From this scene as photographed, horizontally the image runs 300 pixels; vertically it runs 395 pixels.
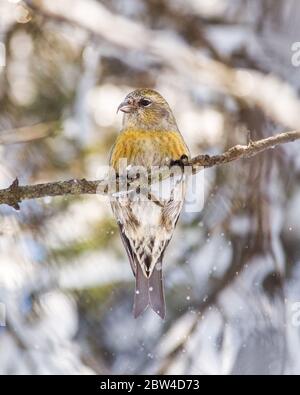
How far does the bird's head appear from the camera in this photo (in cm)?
371

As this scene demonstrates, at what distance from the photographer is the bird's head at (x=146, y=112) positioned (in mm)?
3705

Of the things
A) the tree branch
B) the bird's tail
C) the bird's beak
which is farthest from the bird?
the tree branch

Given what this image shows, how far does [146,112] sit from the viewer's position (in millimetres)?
3746

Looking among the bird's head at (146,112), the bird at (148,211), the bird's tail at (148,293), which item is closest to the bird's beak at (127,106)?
the bird's head at (146,112)

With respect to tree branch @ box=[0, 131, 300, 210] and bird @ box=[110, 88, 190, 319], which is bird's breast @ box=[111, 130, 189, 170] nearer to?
bird @ box=[110, 88, 190, 319]

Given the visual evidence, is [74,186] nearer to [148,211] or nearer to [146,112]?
[148,211]

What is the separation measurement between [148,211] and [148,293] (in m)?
0.39

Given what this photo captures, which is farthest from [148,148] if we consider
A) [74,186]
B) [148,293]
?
[74,186]

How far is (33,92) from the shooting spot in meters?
4.14

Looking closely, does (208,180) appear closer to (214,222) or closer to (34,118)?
(214,222)

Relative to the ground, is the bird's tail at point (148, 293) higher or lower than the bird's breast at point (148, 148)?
lower

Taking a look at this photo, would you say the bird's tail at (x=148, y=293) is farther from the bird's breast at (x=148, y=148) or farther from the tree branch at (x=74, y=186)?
the tree branch at (x=74, y=186)

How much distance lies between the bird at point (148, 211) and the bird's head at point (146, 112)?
2 centimetres

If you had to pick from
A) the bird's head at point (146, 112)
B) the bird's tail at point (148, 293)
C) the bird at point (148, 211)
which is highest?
the bird's head at point (146, 112)
